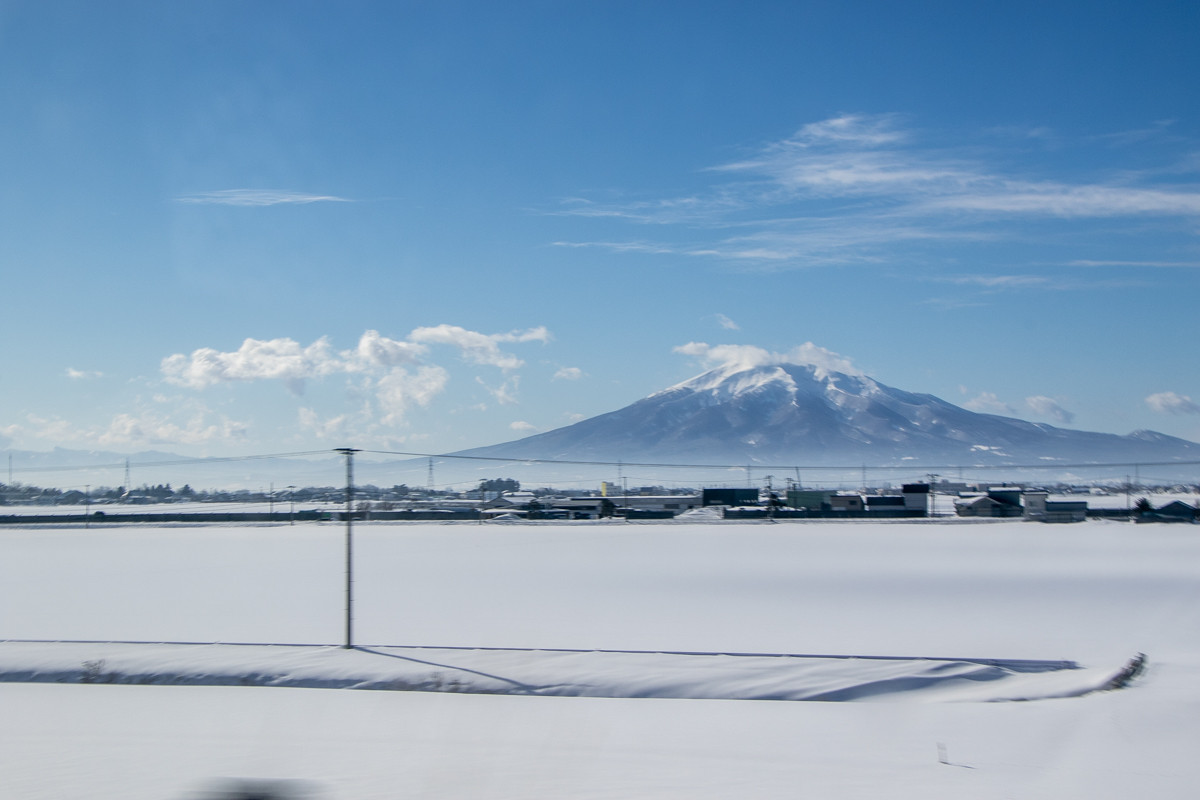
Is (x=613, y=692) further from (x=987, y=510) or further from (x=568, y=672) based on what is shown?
(x=987, y=510)

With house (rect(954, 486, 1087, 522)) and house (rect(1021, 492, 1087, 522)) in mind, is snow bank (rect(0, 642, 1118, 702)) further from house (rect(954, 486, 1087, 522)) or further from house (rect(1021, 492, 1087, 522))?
house (rect(954, 486, 1087, 522))

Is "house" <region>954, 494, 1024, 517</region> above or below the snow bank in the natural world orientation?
below

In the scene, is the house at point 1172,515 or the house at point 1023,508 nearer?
the house at point 1172,515

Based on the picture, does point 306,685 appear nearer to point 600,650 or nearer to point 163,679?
point 163,679

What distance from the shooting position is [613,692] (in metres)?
10.6

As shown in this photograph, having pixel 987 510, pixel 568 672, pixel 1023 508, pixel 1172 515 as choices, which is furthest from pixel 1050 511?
pixel 568 672

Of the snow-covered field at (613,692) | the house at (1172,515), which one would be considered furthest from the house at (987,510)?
the snow-covered field at (613,692)

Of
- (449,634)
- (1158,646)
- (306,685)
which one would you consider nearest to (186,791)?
(306,685)

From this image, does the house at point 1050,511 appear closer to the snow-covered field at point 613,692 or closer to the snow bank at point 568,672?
the snow-covered field at point 613,692

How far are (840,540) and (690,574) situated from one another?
14.5m

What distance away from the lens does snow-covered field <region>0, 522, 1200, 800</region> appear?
7.55 metres

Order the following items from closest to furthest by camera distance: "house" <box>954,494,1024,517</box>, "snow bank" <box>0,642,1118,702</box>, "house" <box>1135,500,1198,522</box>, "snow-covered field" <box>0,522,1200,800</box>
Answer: "snow-covered field" <box>0,522,1200,800</box>, "snow bank" <box>0,642,1118,702</box>, "house" <box>1135,500,1198,522</box>, "house" <box>954,494,1024,517</box>

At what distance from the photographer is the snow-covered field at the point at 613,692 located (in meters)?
7.55

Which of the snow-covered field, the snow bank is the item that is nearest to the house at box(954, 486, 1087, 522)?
the snow-covered field
